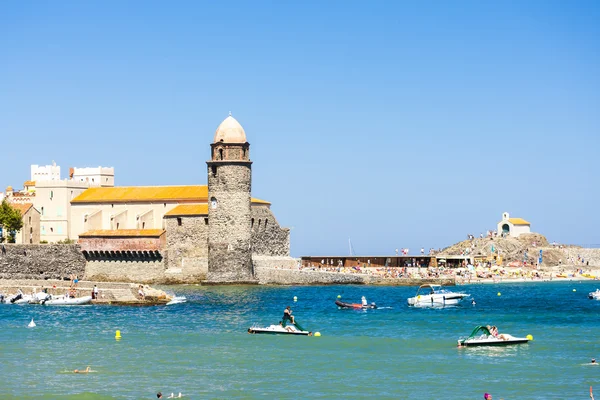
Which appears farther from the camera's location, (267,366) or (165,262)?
(165,262)

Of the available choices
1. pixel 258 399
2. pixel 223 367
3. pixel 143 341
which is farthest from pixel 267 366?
pixel 143 341

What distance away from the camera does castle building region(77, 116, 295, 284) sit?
7138 centimetres

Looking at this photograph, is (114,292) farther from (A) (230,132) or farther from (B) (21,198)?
(B) (21,198)

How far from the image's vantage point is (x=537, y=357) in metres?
35.7

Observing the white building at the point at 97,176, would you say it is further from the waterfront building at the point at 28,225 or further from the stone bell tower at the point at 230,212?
the stone bell tower at the point at 230,212

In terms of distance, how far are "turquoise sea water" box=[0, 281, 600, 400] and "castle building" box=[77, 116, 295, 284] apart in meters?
12.1

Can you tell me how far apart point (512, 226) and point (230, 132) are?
58527 mm

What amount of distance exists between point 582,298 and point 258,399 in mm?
48265

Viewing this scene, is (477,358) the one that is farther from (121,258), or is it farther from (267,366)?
(121,258)

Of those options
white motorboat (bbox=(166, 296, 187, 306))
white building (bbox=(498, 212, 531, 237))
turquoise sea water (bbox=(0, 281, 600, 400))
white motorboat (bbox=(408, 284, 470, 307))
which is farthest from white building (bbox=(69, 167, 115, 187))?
white building (bbox=(498, 212, 531, 237))

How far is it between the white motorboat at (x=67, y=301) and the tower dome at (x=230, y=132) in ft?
57.3

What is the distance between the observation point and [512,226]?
12131 centimetres

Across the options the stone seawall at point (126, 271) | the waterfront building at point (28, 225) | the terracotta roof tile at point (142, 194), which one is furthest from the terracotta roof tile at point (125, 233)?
the waterfront building at point (28, 225)

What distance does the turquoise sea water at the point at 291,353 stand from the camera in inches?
1164
